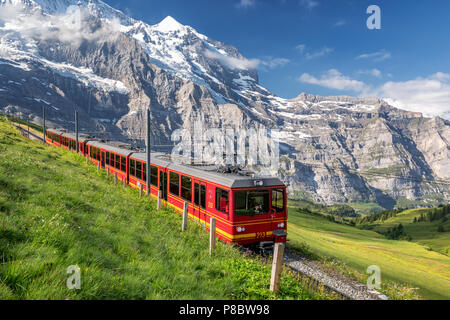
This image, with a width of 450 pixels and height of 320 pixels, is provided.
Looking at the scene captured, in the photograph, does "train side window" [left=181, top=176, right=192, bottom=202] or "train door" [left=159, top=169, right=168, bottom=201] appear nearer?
"train side window" [left=181, top=176, right=192, bottom=202]

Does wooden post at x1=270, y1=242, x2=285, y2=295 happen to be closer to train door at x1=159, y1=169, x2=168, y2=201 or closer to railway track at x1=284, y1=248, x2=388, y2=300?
railway track at x1=284, y1=248, x2=388, y2=300

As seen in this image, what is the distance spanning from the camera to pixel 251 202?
40.5 feet

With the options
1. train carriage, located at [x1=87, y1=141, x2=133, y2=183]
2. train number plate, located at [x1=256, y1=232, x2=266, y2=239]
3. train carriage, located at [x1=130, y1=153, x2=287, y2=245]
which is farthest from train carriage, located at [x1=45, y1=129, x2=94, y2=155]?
train number plate, located at [x1=256, y1=232, x2=266, y2=239]

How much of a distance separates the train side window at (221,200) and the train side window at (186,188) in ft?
8.57

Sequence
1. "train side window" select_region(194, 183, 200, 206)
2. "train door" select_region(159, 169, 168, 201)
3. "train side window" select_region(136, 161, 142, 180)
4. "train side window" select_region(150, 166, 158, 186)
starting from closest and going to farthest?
1. "train side window" select_region(194, 183, 200, 206)
2. "train door" select_region(159, 169, 168, 201)
3. "train side window" select_region(150, 166, 158, 186)
4. "train side window" select_region(136, 161, 142, 180)

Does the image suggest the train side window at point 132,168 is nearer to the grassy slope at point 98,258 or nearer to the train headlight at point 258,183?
the grassy slope at point 98,258

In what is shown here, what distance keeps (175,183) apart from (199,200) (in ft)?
10.5

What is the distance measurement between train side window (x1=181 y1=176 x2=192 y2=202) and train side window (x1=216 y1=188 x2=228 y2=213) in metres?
2.61

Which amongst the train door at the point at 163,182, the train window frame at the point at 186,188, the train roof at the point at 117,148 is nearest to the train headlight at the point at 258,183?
the train window frame at the point at 186,188

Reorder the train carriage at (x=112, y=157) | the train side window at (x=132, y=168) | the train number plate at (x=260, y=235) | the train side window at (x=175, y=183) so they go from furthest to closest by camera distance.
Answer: the train carriage at (x=112, y=157)
the train side window at (x=132, y=168)
the train side window at (x=175, y=183)
the train number plate at (x=260, y=235)

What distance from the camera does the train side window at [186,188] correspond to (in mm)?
14766

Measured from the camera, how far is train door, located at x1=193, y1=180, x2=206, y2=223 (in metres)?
13.5
